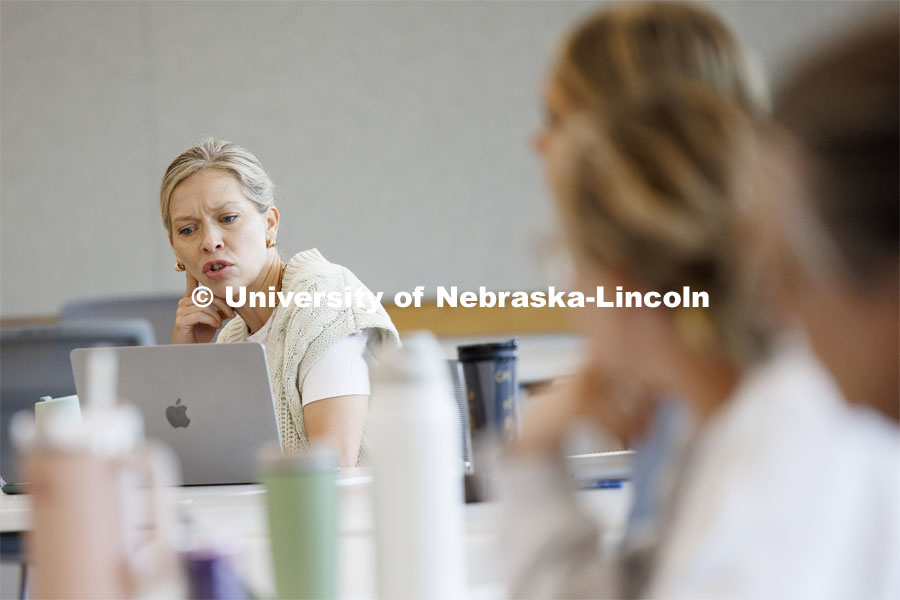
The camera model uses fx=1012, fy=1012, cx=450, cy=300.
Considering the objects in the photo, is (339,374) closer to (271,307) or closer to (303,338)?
(303,338)

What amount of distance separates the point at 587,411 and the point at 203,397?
2.49 ft

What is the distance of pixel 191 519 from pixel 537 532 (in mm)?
583

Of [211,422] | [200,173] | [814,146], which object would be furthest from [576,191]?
[200,173]

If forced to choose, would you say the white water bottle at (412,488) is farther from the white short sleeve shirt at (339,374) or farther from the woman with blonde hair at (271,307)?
the white short sleeve shirt at (339,374)

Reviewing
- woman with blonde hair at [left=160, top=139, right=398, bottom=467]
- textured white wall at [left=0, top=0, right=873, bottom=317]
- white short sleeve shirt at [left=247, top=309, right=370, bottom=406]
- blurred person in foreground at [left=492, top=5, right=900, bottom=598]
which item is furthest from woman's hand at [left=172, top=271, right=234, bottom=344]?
blurred person in foreground at [left=492, top=5, right=900, bottom=598]

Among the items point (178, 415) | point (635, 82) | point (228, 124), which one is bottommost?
point (178, 415)

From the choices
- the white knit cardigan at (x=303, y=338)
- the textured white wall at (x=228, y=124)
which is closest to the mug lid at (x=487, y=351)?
the white knit cardigan at (x=303, y=338)

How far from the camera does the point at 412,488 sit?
29.6 inches

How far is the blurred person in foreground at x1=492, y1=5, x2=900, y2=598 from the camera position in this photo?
Answer: 23.5 inches

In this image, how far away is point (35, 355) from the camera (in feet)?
6.58

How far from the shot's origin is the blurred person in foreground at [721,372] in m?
0.60

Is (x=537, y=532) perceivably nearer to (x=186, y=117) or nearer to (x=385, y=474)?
(x=385, y=474)

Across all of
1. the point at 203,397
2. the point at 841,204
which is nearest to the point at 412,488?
the point at 841,204

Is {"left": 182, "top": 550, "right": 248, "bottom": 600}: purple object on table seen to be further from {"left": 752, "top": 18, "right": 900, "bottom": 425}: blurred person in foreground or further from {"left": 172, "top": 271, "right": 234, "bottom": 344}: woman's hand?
{"left": 172, "top": 271, "right": 234, "bottom": 344}: woman's hand
